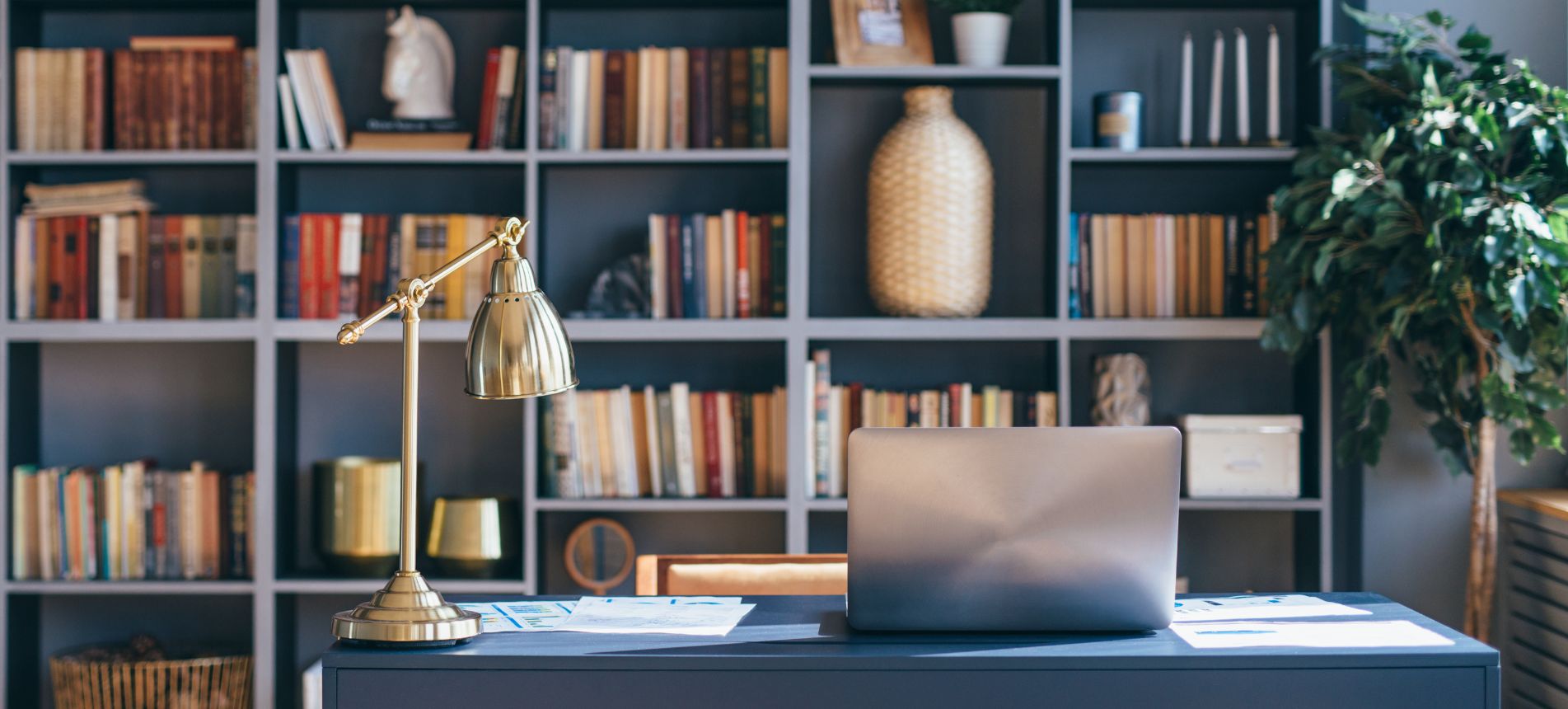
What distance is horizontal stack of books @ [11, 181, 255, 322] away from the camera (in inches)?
118

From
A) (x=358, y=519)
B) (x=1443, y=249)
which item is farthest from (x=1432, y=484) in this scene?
(x=358, y=519)

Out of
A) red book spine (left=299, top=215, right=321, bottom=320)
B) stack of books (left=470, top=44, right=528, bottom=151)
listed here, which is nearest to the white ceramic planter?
stack of books (left=470, top=44, right=528, bottom=151)

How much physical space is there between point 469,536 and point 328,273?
2.34ft

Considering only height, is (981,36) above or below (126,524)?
above

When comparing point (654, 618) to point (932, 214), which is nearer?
point (654, 618)

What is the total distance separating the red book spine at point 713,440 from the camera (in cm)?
298

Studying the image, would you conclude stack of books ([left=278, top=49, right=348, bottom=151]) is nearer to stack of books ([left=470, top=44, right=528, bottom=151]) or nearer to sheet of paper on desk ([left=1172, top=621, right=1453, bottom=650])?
stack of books ([left=470, top=44, right=528, bottom=151])

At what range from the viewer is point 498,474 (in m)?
3.22

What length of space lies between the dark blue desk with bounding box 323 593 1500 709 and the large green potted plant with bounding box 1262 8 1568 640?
1230 mm

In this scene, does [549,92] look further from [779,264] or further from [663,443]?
[663,443]

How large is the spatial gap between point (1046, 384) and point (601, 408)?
1110mm

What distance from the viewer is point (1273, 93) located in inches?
118

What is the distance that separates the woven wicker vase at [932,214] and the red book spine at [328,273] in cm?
129

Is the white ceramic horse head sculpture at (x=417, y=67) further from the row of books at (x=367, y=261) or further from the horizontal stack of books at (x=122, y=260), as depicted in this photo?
the horizontal stack of books at (x=122, y=260)
